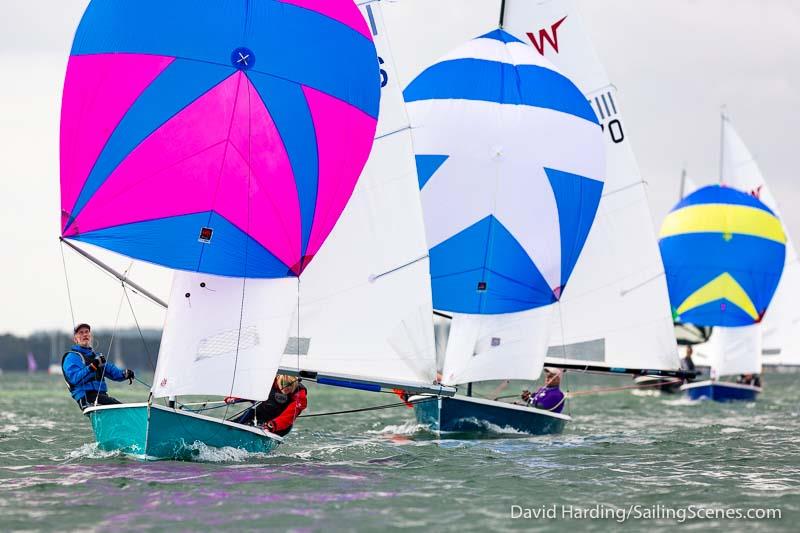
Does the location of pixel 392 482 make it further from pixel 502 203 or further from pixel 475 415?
pixel 502 203

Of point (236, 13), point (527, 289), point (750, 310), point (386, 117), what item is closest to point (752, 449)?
point (527, 289)

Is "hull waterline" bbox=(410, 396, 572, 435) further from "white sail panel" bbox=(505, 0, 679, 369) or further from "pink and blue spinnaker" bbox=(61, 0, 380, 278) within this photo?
"pink and blue spinnaker" bbox=(61, 0, 380, 278)

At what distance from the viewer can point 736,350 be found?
3662 centimetres

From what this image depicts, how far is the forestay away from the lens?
66.3ft

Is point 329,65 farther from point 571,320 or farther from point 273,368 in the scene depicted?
point 571,320

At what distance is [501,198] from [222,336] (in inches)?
286

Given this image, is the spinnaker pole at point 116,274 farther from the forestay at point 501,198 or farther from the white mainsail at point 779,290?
the white mainsail at point 779,290

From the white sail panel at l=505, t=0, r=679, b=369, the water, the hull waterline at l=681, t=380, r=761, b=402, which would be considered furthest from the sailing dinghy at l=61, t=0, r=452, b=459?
the hull waterline at l=681, t=380, r=761, b=402

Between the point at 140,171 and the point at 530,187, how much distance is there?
329 inches

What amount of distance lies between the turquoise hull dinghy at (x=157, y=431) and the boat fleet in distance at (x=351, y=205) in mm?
26

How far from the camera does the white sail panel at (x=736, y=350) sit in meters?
36.4

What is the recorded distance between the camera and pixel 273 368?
1478 centimetres

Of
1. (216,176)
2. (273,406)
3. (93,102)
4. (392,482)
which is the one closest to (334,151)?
(216,176)

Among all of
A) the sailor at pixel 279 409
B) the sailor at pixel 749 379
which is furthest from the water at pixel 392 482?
the sailor at pixel 749 379
